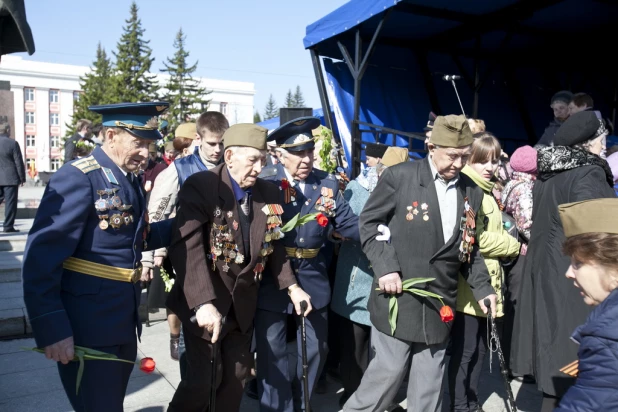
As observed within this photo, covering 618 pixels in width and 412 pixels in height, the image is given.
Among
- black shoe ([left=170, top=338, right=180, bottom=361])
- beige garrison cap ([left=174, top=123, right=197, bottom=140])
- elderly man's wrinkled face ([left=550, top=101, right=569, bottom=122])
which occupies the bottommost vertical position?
black shoe ([left=170, top=338, right=180, bottom=361])

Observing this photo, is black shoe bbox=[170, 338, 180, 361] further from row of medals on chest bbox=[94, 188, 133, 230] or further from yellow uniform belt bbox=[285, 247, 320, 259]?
row of medals on chest bbox=[94, 188, 133, 230]

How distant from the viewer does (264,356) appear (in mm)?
3484

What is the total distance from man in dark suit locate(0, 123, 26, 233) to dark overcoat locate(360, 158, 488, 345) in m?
7.62

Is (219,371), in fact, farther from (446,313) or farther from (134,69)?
(134,69)

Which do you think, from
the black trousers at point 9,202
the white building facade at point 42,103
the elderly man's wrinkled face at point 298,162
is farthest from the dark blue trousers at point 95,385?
the white building facade at point 42,103

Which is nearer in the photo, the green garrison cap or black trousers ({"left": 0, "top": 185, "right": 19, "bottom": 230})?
the green garrison cap

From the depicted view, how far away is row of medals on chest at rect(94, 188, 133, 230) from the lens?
258 centimetres

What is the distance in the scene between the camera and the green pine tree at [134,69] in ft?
161

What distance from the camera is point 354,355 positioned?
166 inches

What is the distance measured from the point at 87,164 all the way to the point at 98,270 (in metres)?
0.50

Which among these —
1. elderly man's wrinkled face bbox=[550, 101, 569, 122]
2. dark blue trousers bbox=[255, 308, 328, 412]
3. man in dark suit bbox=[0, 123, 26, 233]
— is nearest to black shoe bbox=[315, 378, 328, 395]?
dark blue trousers bbox=[255, 308, 328, 412]

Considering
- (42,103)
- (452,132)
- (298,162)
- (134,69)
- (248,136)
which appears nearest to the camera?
(248,136)

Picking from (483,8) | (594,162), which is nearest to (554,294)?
(594,162)

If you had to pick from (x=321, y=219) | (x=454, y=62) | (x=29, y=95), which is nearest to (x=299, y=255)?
(x=321, y=219)
